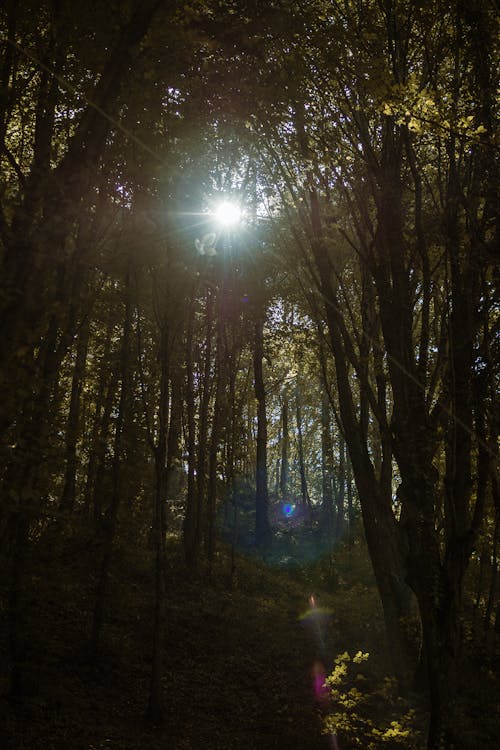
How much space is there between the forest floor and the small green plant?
0.21m

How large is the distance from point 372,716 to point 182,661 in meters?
3.33

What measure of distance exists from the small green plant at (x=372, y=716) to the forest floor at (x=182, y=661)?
21 centimetres

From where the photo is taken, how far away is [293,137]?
6680 millimetres

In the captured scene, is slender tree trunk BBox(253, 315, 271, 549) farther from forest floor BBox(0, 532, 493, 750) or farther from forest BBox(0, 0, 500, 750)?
forest BBox(0, 0, 500, 750)

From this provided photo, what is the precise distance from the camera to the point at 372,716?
8102 millimetres

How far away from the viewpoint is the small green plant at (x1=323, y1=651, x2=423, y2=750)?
18.8 ft

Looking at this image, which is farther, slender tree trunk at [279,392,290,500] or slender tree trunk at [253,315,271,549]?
slender tree trunk at [279,392,290,500]

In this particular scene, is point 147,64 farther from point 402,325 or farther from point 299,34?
point 402,325

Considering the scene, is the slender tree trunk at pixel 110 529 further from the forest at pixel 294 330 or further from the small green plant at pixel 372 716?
the small green plant at pixel 372 716

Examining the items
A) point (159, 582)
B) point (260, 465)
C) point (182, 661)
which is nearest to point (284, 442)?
point (260, 465)

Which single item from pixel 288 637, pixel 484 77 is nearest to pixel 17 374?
pixel 484 77

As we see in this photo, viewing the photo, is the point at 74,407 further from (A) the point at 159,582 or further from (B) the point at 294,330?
(A) the point at 159,582

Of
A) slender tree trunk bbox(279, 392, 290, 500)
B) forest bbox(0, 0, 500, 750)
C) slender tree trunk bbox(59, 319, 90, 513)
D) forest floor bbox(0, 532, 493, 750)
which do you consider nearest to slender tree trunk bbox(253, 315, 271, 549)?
forest floor bbox(0, 532, 493, 750)

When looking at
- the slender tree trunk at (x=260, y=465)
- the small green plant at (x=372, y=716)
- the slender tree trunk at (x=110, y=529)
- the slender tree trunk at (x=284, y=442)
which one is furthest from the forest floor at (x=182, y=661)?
the slender tree trunk at (x=284, y=442)
